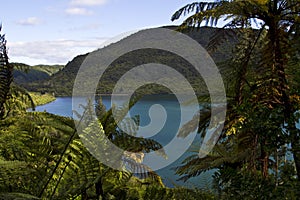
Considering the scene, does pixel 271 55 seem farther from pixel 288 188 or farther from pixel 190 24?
pixel 288 188

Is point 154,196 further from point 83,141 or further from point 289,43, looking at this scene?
point 289,43

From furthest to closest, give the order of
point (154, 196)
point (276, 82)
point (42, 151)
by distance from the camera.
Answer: point (276, 82) → point (154, 196) → point (42, 151)

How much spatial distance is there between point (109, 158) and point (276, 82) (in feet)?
4.81

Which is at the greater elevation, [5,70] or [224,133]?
[5,70]

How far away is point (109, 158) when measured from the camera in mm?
→ 2623

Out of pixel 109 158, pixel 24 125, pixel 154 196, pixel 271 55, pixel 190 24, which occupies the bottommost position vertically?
→ pixel 154 196

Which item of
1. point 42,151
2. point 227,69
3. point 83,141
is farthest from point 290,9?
point 42,151

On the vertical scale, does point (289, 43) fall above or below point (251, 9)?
below

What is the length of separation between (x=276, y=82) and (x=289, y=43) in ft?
1.32

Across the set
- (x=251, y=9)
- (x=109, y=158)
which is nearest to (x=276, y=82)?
(x=251, y=9)

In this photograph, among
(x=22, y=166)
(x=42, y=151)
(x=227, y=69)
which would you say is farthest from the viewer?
(x=227, y=69)

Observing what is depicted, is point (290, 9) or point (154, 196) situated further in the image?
point (290, 9)

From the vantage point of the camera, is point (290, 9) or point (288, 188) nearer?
point (288, 188)

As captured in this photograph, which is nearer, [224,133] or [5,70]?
[5,70]
